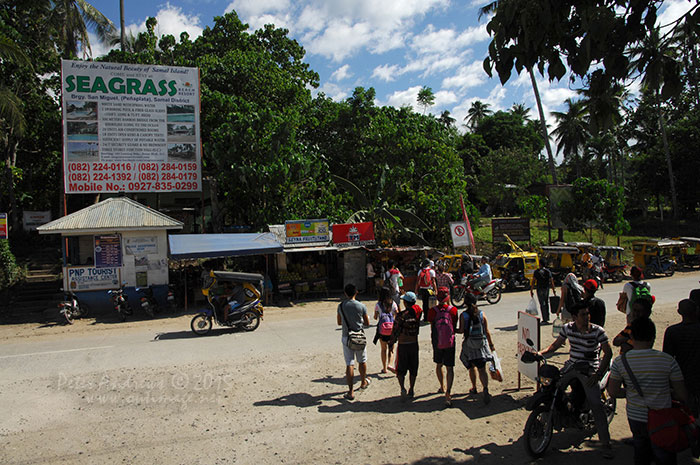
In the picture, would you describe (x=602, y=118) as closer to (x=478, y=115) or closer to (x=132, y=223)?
(x=132, y=223)

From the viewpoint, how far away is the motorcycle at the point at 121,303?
14.7m

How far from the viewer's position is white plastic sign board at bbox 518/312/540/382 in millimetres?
6353

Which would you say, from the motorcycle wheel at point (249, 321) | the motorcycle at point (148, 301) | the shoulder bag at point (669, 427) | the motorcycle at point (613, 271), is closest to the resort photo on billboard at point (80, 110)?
the motorcycle at point (148, 301)

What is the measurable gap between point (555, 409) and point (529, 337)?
1527 millimetres

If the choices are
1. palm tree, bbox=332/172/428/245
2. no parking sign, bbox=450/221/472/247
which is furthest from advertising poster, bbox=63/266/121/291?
no parking sign, bbox=450/221/472/247

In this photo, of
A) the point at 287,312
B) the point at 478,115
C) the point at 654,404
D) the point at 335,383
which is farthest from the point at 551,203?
the point at 478,115

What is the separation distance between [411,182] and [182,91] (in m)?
12.5

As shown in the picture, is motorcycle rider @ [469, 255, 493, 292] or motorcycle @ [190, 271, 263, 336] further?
motorcycle rider @ [469, 255, 493, 292]

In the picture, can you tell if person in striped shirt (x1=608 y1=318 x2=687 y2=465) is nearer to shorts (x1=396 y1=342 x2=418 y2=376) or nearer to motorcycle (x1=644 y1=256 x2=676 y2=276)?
shorts (x1=396 y1=342 x2=418 y2=376)

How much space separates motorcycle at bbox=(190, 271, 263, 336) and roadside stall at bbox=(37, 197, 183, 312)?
4.27m

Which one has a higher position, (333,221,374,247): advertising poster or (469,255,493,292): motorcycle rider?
(333,221,374,247): advertising poster

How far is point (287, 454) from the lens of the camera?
5418mm

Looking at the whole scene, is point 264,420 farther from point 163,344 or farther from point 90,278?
point 90,278

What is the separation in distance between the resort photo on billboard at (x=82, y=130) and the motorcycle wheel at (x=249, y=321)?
455 inches
